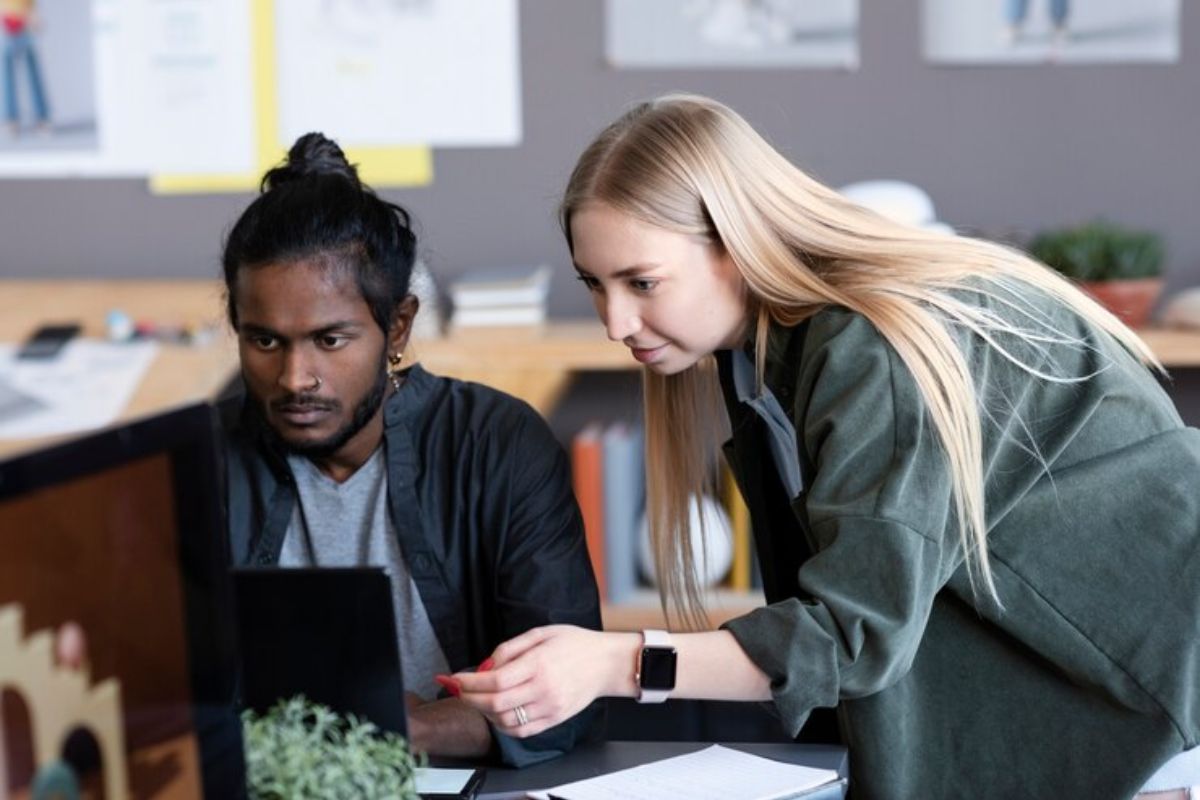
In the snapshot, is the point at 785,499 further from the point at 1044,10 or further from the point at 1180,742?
the point at 1044,10

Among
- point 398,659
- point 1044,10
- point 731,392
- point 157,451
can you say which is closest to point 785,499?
point 731,392

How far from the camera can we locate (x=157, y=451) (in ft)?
3.04

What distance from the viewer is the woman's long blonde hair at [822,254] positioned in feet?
4.44

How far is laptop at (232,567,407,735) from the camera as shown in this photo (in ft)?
3.70

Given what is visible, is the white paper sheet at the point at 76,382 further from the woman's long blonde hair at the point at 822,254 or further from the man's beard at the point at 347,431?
the woman's long blonde hair at the point at 822,254

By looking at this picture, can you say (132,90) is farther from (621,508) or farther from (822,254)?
(822,254)

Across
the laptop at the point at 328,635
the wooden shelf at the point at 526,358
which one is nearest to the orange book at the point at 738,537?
the wooden shelf at the point at 526,358

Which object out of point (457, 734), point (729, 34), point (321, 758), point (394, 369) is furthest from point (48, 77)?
point (321, 758)

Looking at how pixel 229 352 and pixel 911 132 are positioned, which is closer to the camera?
pixel 229 352

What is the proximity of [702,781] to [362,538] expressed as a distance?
50 cm

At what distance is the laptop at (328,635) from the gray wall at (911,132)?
1.95 m

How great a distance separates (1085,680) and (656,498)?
468 millimetres

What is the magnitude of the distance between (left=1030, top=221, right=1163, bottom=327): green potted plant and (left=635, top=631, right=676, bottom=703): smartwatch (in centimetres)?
177

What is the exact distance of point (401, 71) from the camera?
10.3 ft
